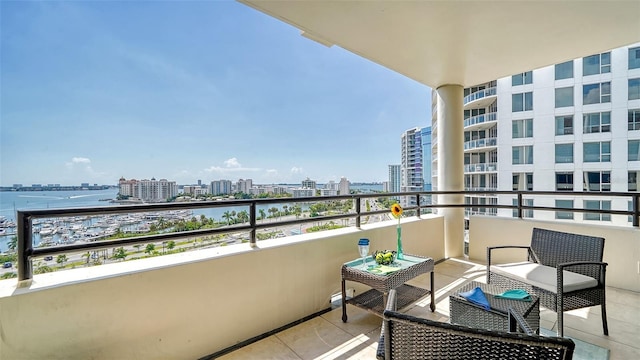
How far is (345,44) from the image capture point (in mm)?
2688

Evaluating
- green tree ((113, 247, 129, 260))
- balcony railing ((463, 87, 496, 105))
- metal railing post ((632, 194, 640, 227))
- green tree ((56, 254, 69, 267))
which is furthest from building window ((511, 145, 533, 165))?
green tree ((56, 254, 69, 267))

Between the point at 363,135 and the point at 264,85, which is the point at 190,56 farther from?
the point at 363,135

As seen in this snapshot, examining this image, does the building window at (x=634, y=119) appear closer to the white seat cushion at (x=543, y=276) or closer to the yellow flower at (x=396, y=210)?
the white seat cushion at (x=543, y=276)

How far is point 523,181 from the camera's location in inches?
480

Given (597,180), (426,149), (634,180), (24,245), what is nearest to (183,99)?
(24,245)

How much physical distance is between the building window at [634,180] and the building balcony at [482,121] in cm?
688

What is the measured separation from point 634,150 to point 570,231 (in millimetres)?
8281

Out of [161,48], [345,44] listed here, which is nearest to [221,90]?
[161,48]

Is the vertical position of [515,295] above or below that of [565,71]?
below

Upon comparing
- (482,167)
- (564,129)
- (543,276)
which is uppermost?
(564,129)

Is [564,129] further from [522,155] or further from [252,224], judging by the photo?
[252,224]

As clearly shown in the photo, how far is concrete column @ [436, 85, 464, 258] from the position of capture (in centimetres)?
399

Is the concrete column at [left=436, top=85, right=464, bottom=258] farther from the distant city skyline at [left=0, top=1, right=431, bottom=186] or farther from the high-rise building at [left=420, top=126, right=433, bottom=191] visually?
the high-rise building at [left=420, top=126, right=433, bottom=191]

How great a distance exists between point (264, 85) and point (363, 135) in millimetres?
5781
